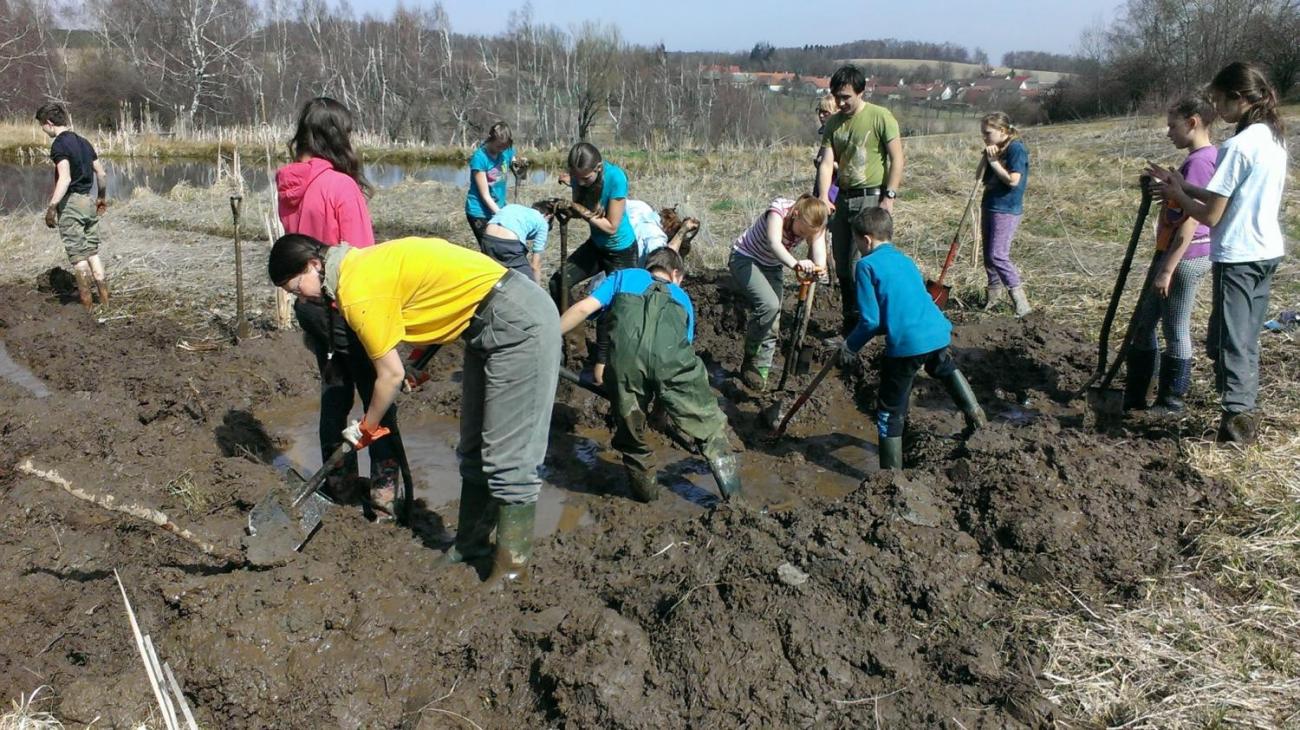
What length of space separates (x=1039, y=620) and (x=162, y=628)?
3296 mm

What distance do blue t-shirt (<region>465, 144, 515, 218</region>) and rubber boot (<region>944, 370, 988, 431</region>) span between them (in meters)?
4.06

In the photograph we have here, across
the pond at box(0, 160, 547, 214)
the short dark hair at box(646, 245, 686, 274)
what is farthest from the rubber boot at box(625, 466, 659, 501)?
the pond at box(0, 160, 547, 214)

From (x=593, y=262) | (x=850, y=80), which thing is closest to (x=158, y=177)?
(x=593, y=262)

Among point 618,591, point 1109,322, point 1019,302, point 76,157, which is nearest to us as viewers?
point 618,591

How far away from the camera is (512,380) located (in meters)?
3.21

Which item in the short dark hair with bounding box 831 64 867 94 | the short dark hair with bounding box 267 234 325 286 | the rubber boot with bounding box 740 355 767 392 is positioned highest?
the short dark hair with bounding box 831 64 867 94

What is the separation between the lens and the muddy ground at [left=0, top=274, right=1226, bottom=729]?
2758mm

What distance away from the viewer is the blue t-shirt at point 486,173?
6.67 m

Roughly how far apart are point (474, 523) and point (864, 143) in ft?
12.2

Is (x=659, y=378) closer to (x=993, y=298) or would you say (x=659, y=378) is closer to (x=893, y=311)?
(x=893, y=311)

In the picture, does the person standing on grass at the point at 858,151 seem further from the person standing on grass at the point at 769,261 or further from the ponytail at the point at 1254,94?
the ponytail at the point at 1254,94

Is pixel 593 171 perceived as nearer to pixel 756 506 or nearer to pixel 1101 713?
pixel 756 506

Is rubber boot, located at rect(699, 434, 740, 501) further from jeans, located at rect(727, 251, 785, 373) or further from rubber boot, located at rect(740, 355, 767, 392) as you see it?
rubber boot, located at rect(740, 355, 767, 392)

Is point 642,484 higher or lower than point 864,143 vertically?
lower
